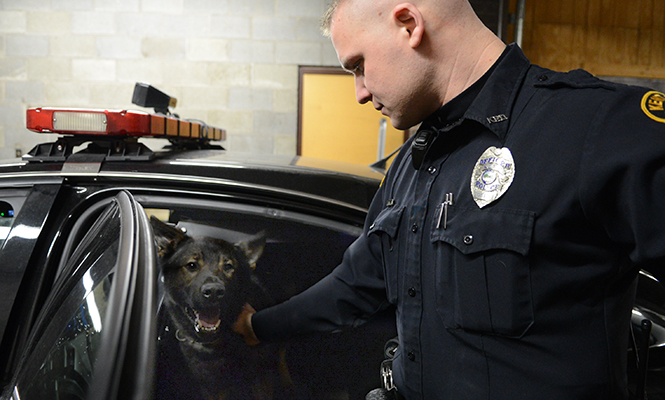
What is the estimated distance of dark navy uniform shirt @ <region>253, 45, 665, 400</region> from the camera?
576 mm

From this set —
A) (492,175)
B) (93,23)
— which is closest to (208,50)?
(93,23)

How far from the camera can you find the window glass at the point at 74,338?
0.48 metres

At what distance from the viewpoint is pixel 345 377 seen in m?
1.08

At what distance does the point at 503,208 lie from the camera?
0.65 metres

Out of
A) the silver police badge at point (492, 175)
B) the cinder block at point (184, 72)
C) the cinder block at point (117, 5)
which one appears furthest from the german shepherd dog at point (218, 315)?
the cinder block at point (117, 5)

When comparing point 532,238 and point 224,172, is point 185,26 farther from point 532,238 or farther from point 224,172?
point 532,238

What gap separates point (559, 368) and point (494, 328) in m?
0.09

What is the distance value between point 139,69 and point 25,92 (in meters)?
0.99

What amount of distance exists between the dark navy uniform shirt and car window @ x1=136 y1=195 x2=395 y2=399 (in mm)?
313

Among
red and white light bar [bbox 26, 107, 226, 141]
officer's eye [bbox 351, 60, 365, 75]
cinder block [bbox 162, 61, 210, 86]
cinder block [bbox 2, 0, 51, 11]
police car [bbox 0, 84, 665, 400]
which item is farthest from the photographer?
cinder block [bbox 162, 61, 210, 86]

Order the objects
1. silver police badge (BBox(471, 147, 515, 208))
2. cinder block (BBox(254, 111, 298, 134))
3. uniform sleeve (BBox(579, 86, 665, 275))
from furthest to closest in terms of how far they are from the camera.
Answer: cinder block (BBox(254, 111, 298, 134)) < silver police badge (BBox(471, 147, 515, 208)) < uniform sleeve (BBox(579, 86, 665, 275))

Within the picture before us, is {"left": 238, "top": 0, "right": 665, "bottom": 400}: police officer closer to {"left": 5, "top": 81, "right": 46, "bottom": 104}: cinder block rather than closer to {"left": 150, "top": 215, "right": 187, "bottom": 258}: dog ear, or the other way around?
{"left": 150, "top": 215, "right": 187, "bottom": 258}: dog ear

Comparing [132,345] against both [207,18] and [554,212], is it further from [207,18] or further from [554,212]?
[207,18]

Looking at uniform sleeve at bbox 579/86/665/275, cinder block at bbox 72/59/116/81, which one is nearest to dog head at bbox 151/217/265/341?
uniform sleeve at bbox 579/86/665/275
